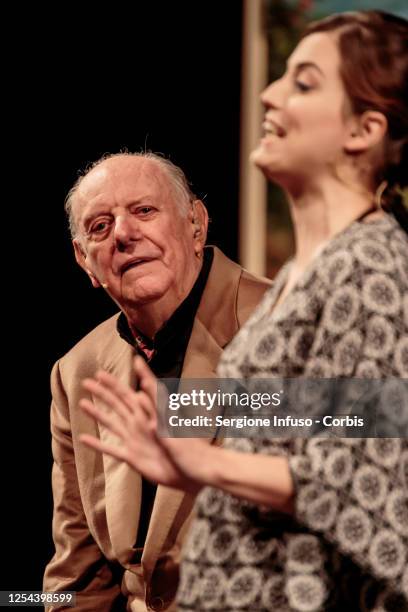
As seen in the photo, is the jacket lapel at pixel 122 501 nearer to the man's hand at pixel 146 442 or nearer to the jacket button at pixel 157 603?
the jacket button at pixel 157 603

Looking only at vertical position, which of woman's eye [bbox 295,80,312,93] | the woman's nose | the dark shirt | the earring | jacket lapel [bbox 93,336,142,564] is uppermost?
woman's eye [bbox 295,80,312,93]

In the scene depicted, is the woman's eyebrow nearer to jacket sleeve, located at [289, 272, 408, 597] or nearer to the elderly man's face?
jacket sleeve, located at [289, 272, 408, 597]

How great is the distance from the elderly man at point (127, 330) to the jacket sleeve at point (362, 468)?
0.95 metres

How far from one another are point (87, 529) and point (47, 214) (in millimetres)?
947

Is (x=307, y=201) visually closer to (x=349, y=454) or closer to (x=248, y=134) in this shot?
(x=349, y=454)

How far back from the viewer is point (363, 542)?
0.97 m

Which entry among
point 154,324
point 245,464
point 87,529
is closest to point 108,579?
point 87,529

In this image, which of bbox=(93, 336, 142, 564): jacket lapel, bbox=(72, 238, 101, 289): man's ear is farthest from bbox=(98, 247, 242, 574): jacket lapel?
bbox=(72, 238, 101, 289): man's ear

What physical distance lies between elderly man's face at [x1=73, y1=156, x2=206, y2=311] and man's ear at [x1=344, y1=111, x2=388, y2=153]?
0.98 metres

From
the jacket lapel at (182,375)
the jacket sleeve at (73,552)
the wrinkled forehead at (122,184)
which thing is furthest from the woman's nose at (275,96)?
the jacket sleeve at (73,552)

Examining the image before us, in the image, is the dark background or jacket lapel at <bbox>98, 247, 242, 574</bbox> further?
the dark background

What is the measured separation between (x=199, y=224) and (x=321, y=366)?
4.03 ft

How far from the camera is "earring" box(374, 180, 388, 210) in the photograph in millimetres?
1096

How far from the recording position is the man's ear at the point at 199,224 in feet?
7.09
